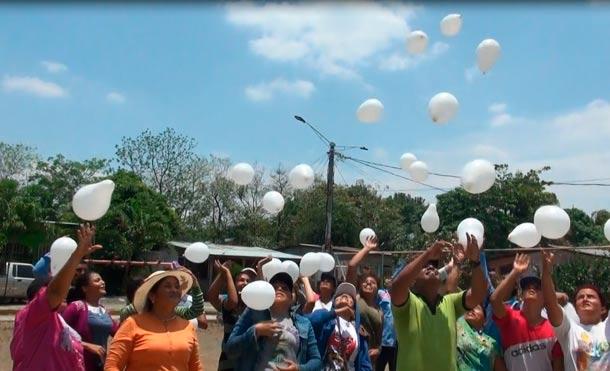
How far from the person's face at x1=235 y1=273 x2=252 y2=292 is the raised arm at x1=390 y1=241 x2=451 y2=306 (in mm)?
1443

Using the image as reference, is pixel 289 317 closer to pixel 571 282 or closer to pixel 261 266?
pixel 261 266

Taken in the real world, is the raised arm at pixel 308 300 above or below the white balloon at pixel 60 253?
below

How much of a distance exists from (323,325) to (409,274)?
1225 mm

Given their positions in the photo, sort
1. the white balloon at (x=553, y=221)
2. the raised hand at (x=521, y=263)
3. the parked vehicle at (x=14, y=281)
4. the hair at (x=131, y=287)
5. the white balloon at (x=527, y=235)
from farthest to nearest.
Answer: the parked vehicle at (x=14, y=281), the white balloon at (x=527, y=235), the white balloon at (x=553, y=221), the hair at (x=131, y=287), the raised hand at (x=521, y=263)

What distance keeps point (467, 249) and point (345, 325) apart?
47.0 inches

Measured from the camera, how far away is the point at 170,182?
38844mm

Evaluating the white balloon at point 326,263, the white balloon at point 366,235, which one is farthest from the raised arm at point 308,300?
the white balloon at point 366,235

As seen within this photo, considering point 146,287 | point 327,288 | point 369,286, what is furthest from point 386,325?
point 146,287

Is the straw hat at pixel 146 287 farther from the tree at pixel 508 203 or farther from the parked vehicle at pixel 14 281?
the tree at pixel 508 203

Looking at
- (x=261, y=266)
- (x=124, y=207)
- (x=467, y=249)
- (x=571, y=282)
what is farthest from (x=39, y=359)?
(x=124, y=207)

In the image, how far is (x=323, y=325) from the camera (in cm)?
470

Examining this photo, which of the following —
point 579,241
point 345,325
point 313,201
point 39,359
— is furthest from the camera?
point 579,241

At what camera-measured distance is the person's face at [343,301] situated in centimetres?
507

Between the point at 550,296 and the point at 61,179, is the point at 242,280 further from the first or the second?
the point at 61,179
